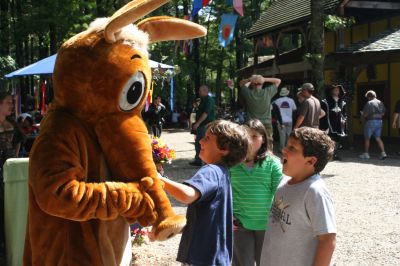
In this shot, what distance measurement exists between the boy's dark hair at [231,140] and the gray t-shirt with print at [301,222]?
0.33m

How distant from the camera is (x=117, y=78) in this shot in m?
2.14

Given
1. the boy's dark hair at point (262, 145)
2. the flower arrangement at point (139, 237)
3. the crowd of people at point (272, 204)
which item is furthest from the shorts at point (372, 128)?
the crowd of people at point (272, 204)

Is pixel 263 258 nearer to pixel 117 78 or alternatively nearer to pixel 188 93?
pixel 117 78

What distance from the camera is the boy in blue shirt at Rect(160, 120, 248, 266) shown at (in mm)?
2657

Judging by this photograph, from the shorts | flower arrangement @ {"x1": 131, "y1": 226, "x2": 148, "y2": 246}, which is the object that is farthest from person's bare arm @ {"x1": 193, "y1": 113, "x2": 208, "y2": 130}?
flower arrangement @ {"x1": 131, "y1": 226, "x2": 148, "y2": 246}

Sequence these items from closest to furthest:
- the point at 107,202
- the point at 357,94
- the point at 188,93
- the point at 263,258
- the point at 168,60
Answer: the point at 107,202
the point at 263,258
the point at 357,94
the point at 168,60
the point at 188,93

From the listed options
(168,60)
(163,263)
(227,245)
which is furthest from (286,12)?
(227,245)

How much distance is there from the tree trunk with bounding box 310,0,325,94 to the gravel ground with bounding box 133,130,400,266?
2.26m

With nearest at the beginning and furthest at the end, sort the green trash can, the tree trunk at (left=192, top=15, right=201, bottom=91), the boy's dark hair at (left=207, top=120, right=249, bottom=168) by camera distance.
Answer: the boy's dark hair at (left=207, top=120, right=249, bottom=168)
the green trash can
the tree trunk at (left=192, top=15, right=201, bottom=91)

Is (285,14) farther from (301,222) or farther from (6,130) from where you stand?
(301,222)

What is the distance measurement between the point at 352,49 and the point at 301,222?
42.8 feet

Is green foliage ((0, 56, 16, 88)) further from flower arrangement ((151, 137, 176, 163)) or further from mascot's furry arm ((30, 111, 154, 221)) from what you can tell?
mascot's furry arm ((30, 111, 154, 221))

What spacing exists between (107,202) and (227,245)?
1.07 metres

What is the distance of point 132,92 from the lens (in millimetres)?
2207
